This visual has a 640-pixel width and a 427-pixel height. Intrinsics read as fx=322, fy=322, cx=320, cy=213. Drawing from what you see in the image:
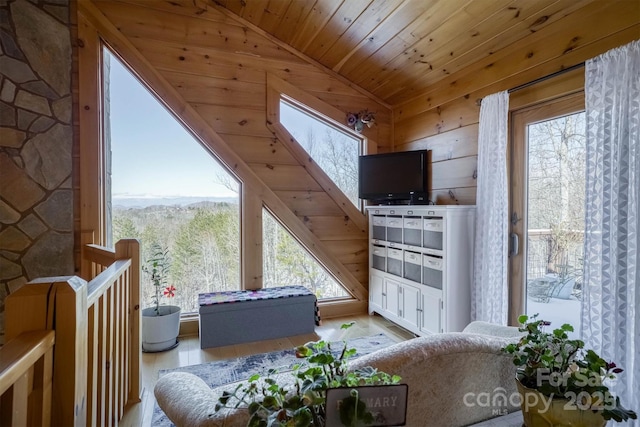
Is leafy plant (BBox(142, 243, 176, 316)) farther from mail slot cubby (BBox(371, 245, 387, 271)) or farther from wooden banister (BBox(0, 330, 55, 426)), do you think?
wooden banister (BBox(0, 330, 55, 426))

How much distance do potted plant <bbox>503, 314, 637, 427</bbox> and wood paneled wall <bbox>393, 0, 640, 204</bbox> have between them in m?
1.86

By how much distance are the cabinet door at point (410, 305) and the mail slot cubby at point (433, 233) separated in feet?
1.46

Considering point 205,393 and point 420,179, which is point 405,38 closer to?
point 420,179

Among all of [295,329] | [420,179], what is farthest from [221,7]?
[295,329]

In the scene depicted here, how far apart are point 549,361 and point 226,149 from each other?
9.53 feet

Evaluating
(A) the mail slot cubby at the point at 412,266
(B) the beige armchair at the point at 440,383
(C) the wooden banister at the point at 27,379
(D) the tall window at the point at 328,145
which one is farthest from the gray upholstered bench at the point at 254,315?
(C) the wooden banister at the point at 27,379

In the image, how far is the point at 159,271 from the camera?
2.94m

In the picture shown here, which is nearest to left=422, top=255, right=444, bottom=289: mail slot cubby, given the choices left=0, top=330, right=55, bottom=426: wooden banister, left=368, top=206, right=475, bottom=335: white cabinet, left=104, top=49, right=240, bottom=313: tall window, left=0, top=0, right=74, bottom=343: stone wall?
left=368, top=206, right=475, bottom=335: white cabinet

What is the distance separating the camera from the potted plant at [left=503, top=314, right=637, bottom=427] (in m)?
0.78

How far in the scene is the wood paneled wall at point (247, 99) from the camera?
2918 mm

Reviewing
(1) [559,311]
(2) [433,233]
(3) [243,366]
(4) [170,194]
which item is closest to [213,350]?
(3) [243,366]

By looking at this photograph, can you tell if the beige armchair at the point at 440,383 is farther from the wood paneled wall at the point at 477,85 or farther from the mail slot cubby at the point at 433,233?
the wood paneled wall at the point at 477,85

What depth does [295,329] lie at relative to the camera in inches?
119

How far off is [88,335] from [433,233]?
233 centimetres
